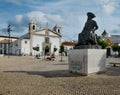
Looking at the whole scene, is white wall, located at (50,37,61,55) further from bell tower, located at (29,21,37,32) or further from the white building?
bell tower, located at (29,21,37,32)

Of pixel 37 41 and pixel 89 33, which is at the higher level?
pixel 37 41

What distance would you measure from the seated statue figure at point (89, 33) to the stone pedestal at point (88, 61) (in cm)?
53

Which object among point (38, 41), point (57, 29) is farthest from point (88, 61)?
point (57, 29)

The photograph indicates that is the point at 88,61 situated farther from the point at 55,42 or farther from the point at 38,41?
the point at 55,42

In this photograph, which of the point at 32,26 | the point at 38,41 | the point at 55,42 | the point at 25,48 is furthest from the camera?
the point at 55,42

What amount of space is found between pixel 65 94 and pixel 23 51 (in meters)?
69.8

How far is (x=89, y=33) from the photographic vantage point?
499 inches

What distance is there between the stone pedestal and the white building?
63.3 m

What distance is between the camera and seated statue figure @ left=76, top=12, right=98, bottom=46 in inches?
495

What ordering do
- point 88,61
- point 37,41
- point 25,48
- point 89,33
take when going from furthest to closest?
point 37,41
point 25,48
point 89,33
point 88,61

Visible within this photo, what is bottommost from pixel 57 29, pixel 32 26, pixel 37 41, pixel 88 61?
pixel 88 61

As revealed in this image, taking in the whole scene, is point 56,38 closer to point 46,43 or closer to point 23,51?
point 46,43

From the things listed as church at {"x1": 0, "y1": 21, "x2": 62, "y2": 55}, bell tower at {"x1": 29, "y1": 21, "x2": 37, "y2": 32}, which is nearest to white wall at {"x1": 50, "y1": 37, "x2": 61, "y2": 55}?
church at {"x1": 0, "y1": 21, "x2": 62, "y2": 55}

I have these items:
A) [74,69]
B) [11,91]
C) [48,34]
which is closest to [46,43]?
[48,34]
